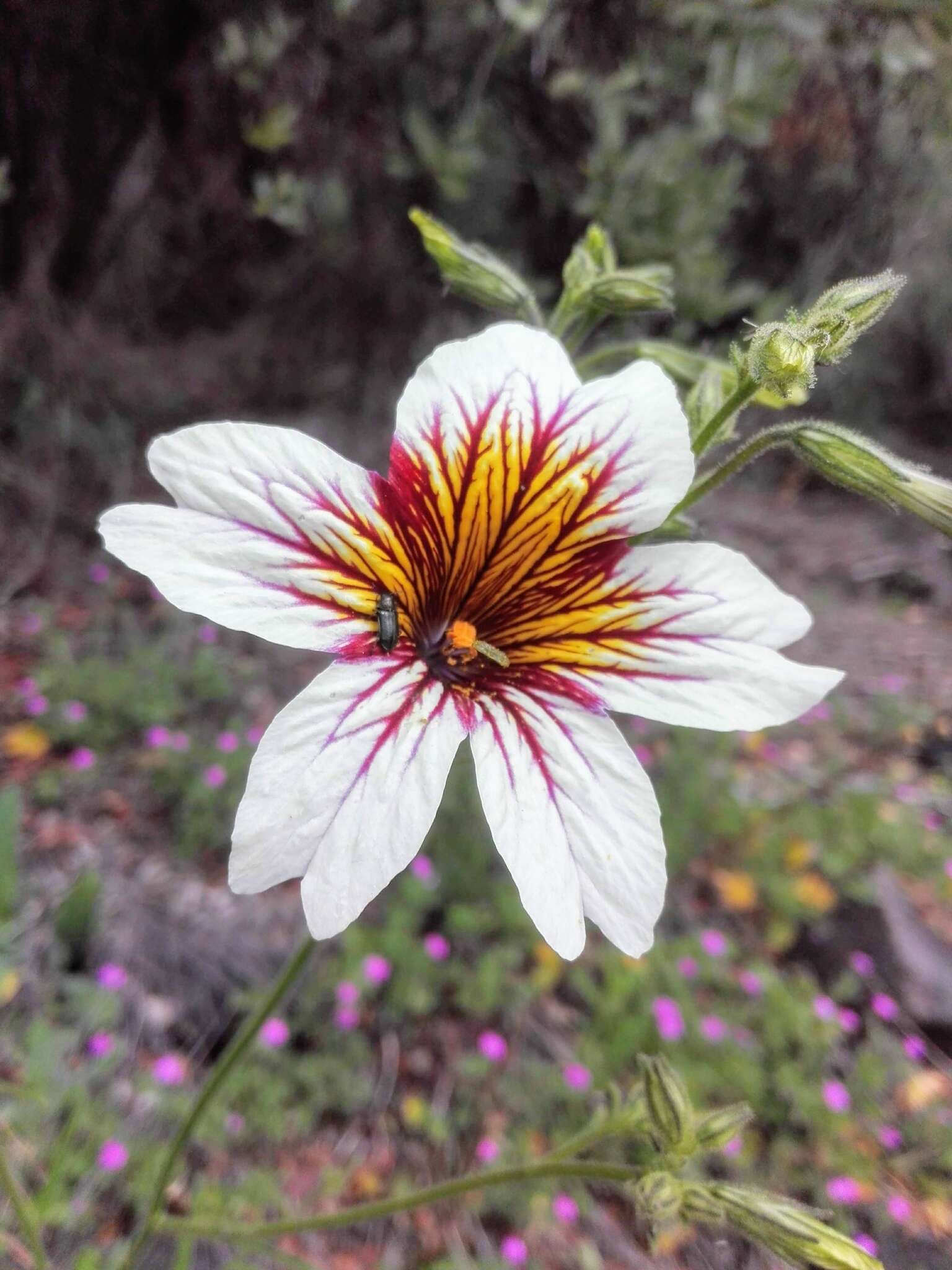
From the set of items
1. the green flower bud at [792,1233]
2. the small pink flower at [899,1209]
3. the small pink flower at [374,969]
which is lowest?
the small pink flower at [374,969]

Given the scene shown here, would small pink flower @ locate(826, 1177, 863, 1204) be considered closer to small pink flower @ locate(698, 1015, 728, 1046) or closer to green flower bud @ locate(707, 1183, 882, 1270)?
small pink flower @ locate(698, 1015, 728, 1046)

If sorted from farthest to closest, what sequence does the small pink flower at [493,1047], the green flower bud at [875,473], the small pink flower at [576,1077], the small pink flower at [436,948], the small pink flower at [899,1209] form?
the small pink flower at [436,948], the small pink flower at [493,1047], the small pink flower at [576,1077], the small pink flower at [899,1209], the green flower bud at [875,473]

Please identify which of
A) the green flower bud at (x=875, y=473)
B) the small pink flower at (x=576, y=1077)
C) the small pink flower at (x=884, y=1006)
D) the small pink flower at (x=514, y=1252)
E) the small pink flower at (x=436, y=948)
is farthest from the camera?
the small pink flower at (x=884, y=1006)

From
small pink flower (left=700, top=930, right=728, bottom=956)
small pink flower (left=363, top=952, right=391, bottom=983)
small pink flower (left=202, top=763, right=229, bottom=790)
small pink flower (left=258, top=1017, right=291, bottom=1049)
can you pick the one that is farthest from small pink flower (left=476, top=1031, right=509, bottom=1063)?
small pink flower (left=202, top=763, right=229, bottom=790)

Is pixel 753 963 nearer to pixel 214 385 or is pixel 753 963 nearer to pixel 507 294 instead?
pixel 507 294

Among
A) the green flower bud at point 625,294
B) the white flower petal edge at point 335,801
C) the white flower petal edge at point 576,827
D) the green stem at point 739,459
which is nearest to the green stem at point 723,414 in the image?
the green stem at point 739,459

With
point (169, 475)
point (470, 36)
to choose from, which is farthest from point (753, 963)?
point (470, 36)

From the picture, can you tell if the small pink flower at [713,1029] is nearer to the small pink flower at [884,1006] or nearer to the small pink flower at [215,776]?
the small pink flower at [884,1006]
